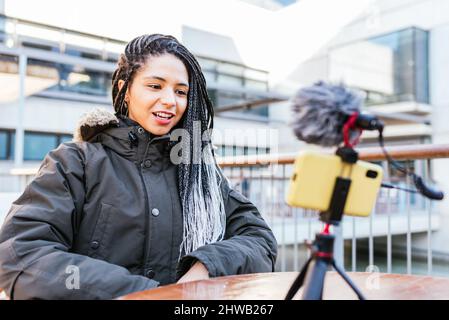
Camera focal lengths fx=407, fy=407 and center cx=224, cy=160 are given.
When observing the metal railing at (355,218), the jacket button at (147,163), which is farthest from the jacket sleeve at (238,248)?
the metal railing at (355,218)

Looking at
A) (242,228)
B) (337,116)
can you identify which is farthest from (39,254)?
(337,116)

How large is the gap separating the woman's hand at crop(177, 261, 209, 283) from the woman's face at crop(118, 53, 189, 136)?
0.40 metres

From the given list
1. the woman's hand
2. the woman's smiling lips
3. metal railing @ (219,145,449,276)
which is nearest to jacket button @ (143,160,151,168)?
the woman's smiling lips

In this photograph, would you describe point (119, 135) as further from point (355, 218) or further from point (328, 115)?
point (355, 218)

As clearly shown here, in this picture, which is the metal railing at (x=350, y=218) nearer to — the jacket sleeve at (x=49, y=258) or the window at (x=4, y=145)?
the jacket sleeve at (x=49, y=258)

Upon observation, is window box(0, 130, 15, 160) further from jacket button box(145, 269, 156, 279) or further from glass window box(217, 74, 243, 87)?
jacket button box(145, 269, 156, 279)

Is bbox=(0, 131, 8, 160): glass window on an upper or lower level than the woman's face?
upper

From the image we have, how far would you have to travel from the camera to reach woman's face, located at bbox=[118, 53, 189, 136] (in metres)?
1.12

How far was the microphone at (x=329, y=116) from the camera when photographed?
19.0 inches

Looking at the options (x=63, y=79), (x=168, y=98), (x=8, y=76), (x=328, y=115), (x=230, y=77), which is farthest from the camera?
(x=230, y=77)

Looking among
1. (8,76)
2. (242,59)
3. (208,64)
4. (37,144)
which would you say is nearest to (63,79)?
(37,144)

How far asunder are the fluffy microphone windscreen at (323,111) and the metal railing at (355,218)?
1212 millimetres

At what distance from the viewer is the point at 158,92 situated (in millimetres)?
1119

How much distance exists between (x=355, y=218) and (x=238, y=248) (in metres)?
4.30
